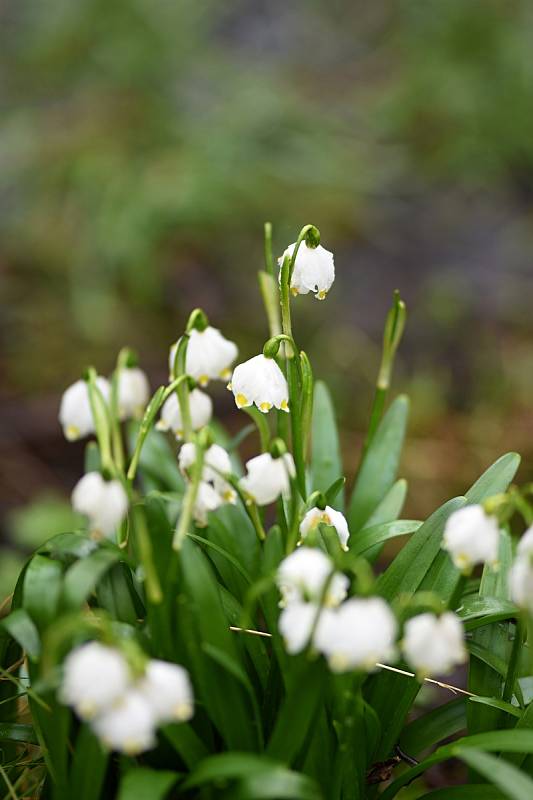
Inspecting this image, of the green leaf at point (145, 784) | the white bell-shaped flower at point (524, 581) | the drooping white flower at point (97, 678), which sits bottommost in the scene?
the green leaf at point (145, 784)

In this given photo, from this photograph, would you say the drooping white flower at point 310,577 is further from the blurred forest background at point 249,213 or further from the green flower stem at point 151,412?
the blurred forest background at point 249,213

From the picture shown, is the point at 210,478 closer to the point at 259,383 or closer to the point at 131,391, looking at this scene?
the point at 259,383

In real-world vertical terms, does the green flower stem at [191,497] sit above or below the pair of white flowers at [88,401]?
below

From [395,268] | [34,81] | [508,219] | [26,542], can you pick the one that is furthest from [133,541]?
[34,81]

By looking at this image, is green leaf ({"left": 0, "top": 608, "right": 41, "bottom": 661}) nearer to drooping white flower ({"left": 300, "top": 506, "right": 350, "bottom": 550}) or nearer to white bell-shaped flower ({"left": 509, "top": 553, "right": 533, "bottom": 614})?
drooping white flower ({"left": 300, "top": 506, "right": 350, "bottom": 550})

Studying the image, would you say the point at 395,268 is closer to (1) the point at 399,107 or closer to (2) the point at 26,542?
(1) the point at 399,107

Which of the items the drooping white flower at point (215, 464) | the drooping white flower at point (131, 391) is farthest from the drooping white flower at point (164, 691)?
the drooping white flower at point (131, 391)

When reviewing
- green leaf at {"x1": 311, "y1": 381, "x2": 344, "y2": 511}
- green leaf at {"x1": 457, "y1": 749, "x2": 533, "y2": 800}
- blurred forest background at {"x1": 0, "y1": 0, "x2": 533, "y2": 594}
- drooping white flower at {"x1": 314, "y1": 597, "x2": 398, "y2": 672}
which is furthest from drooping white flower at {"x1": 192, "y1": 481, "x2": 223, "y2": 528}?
blurred forest background at {"x1": 0, "y1": 0, "x2": 533, "y2": 594}

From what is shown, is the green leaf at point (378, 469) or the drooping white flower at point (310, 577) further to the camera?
the green leaf at point (378, 469)
